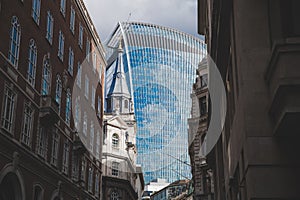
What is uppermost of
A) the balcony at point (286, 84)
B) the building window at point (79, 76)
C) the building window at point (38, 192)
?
the building window at point (79, 76)

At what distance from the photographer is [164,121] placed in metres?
164

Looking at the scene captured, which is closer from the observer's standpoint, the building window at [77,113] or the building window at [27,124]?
the building window at [27,124]

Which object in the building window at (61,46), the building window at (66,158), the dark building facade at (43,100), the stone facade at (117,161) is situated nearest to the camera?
the dark building facade at (43,100)

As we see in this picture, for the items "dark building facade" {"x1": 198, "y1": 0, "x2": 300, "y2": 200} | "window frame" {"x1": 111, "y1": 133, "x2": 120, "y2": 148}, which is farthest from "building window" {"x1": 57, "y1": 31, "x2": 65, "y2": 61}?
"window frame" {"x1": 111, "y1": 133, "x2": 120, "y2": 148}

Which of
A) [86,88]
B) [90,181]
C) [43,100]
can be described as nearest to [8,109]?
[43,100]

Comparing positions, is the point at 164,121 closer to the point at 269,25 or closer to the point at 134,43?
the point at 134,43

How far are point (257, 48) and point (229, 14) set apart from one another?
177 inches

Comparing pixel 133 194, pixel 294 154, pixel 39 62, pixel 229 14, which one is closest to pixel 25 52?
pixel 39 62

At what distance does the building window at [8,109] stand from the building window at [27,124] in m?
1.98

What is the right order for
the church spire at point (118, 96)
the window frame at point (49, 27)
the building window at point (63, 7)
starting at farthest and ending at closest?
the church spire at point (118, 96) → the building window at point (63, 7) → the window frame at point (49, 27)

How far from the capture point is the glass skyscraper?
16250cm

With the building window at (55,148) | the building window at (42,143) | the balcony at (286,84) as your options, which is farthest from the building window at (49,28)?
the balcony at (286,84)

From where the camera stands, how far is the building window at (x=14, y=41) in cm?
2993

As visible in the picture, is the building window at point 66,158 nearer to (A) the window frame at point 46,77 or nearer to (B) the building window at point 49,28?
(A) the window frame at point 46,77
